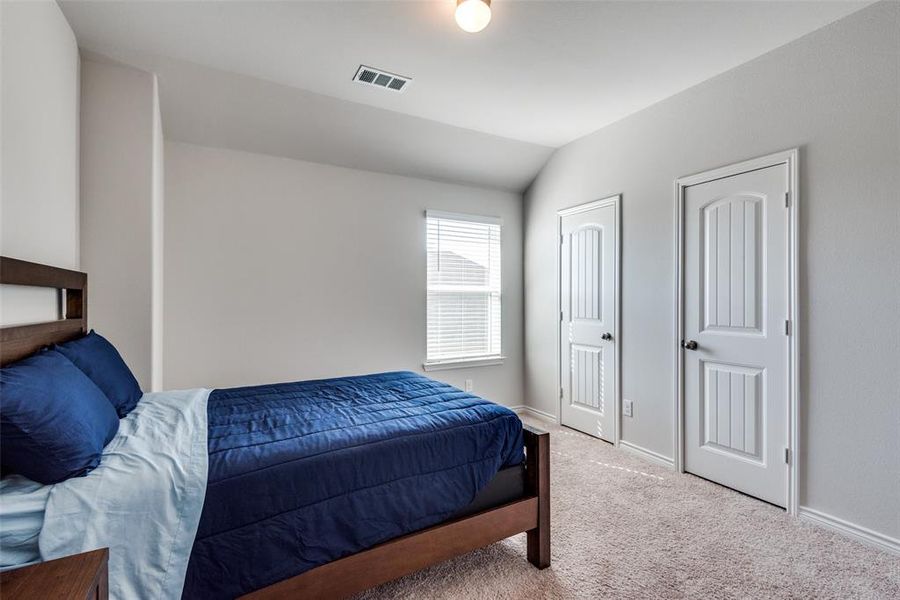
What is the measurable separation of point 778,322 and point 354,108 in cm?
310

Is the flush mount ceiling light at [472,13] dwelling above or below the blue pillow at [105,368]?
above

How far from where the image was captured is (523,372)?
448 centimetres

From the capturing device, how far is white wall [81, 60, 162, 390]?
235cm

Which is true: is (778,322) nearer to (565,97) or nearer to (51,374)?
(565,97)

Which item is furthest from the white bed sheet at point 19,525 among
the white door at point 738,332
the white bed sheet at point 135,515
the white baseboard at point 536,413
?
the white baseboard at point 536,413

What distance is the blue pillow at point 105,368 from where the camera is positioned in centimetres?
166

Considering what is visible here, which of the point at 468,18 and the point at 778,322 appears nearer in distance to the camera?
the point at 468,18

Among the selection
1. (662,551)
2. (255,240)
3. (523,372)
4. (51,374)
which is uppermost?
(255,240)

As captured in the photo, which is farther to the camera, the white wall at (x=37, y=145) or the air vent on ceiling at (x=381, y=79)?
the air vent on ceiling at (x=381, y=79)

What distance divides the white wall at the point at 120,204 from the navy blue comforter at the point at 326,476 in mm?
835

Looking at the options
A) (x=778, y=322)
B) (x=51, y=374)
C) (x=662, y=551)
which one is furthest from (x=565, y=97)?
(x=51, y=374)

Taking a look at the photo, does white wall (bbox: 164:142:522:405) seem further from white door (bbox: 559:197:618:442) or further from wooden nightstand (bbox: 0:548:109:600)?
Result: wooden nightstand (bbox: 0:548:109:600)

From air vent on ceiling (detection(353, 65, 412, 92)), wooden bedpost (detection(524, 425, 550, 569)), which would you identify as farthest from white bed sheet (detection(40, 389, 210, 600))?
air vent on ceiling (detection(353, 65, 412, 92))

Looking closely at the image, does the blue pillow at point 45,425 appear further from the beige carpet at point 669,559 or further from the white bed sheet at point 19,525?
the beige carpet at point 669,559
